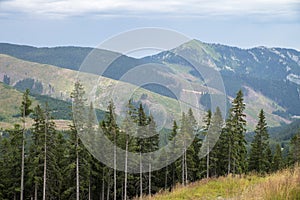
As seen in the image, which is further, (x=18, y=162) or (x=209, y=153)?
(x=209, y=153)

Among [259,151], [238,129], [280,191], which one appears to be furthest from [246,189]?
[259,151]

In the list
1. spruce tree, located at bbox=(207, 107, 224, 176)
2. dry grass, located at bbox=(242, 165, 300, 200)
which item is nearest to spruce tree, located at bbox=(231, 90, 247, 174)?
spruce tree, located at bbox=(207, 107, 224, 176)

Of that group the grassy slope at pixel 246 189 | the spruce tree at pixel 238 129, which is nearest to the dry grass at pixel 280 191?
the grassy slope at pixel 246 189

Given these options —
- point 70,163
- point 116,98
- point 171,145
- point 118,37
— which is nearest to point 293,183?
point 118,37

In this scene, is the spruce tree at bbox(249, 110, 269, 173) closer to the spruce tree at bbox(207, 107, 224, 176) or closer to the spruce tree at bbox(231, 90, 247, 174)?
the spruce tree at bbox(231, 90, 247, 174)

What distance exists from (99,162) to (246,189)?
4046cm

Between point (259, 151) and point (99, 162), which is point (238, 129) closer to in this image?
point (259, 151)

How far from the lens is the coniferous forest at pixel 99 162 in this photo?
38906 millimetres

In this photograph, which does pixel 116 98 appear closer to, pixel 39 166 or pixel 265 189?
pixel 39 166

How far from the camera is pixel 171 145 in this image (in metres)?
50.7

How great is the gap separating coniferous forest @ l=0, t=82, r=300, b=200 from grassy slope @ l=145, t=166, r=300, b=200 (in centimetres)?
1565

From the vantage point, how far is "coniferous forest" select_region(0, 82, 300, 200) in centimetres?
3891

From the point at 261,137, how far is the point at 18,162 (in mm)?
33187

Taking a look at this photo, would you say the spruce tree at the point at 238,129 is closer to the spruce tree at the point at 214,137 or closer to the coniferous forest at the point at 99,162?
the coniferous forest at the point at 99,162
